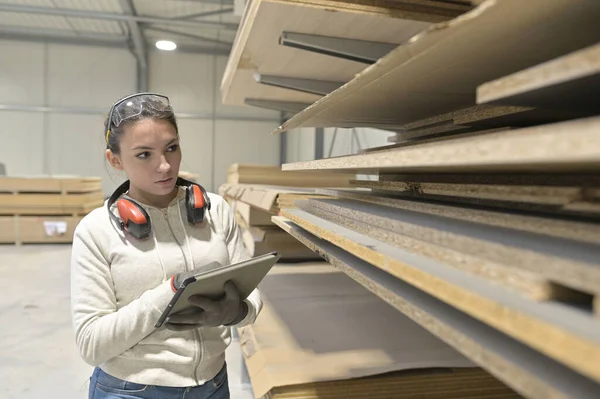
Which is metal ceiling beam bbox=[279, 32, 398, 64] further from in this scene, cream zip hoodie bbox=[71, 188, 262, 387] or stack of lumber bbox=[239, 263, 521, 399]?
stack of lumber bbox=[239, 263, 521, 399]

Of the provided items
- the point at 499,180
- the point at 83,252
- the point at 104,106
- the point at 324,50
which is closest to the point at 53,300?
the point at 83,252

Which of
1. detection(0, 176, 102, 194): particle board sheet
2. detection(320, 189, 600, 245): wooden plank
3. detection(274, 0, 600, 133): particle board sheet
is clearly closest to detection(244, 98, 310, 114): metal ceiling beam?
detection(274, 0, 600, 133): particle board sheet

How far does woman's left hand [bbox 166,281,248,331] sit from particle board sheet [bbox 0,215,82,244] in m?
6.08

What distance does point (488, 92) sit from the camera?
1.68 feet

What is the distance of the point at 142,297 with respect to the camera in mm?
1126

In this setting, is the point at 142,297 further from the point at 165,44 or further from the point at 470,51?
the point at 165,44

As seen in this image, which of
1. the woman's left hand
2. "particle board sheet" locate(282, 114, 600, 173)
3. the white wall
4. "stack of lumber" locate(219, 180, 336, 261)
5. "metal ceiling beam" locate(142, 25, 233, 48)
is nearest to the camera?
"particle board sheet" locate(282, 114, 600, 173)

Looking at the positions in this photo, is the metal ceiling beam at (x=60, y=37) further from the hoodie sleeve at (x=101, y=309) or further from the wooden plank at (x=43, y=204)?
the hoodie sleeve at (x=101, y=309)

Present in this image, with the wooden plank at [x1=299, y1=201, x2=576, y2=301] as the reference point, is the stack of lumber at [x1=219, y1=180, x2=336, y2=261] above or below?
below

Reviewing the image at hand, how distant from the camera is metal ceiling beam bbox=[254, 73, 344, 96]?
2131mm

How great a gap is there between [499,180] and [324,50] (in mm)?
896

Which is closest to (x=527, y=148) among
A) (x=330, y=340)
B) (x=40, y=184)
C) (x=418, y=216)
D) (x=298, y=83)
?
(x=418, y=216)

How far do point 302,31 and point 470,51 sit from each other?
92 centimetres

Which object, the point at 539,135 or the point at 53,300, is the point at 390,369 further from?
the point at 53,300
